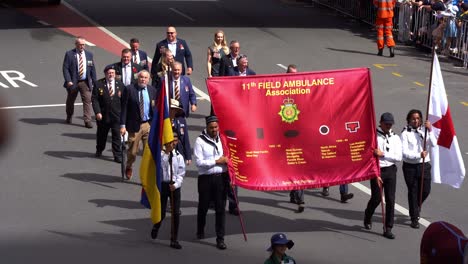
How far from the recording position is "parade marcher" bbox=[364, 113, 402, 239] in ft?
44.5

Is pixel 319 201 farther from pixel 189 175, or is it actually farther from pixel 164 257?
pixel 164 257

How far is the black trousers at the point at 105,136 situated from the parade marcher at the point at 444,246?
13.3 metres

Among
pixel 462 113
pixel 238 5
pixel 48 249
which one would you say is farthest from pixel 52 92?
pixel 238 5

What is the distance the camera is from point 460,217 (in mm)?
14641

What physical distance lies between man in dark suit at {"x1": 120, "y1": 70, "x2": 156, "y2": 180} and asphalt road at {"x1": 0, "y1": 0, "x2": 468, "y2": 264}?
632mm

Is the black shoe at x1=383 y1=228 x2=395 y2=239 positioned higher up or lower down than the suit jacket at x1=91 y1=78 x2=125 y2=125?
lower down

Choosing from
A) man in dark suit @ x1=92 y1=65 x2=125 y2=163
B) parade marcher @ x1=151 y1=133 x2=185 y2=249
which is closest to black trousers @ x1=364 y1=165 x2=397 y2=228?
parade marcher @ x1=151 y1=133 x2=185 y2=249

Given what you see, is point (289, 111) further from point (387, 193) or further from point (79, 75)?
point (79, 75)

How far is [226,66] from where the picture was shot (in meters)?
17.8

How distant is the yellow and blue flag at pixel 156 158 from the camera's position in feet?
41.9

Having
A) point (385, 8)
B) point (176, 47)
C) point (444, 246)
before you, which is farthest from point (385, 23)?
point (444, 246)

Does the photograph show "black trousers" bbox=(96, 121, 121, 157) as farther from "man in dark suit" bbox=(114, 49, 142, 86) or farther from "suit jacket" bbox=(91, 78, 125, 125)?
"man in dark suit" bbox=(114, 49, 142, 86)

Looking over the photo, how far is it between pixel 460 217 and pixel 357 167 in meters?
2.00

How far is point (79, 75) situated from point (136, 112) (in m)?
3.86
